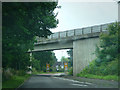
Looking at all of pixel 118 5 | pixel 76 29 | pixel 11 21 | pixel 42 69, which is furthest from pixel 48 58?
pixel 11 21

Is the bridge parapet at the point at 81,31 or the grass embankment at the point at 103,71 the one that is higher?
the bridge parapet at the point at 81,31

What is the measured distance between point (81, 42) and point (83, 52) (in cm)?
168

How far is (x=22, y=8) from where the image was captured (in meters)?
8.41

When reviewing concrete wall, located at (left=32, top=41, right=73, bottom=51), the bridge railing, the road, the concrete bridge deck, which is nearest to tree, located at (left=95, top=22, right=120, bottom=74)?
the concrete bridge deck

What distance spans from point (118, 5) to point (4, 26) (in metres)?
19.7

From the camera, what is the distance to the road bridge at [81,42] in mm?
31766

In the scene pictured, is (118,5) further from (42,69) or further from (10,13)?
(42,69)

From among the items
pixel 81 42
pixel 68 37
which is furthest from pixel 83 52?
pixel 68 37

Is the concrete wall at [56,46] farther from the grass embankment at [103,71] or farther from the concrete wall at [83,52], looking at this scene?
the grass embankment at [103,71]

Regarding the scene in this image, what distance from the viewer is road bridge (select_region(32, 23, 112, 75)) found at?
31.8 metres

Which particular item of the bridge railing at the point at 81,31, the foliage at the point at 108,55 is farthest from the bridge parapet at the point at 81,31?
the foliage at the point at 108,55

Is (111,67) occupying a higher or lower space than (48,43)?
lower

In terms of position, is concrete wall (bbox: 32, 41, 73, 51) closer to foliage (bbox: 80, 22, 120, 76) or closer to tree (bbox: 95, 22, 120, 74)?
foliage (bbox: 80, 22, 120, 76)

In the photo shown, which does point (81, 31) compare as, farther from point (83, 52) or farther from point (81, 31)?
point (83, 52)
